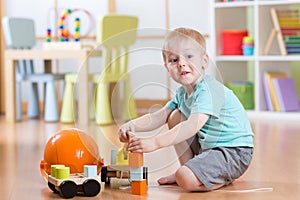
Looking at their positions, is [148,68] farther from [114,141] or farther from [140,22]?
[140,22]

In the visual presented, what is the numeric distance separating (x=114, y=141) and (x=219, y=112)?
1.02ft

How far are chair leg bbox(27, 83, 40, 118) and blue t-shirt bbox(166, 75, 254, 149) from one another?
2252mm

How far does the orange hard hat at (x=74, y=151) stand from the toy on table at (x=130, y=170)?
5 cm

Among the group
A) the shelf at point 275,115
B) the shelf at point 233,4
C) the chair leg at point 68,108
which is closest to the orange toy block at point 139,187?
the chair leg at point 68,108

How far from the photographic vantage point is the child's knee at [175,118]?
190 cm

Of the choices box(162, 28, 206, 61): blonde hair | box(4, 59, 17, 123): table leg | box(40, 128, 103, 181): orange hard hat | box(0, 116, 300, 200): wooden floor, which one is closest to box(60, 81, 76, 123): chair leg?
box(4, 59, 17, 123): table leg

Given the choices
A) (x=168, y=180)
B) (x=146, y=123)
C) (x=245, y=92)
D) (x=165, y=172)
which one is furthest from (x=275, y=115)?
(x=146, y=123)

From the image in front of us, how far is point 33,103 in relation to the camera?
A: 161 inches

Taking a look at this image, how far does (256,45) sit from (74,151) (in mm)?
2178

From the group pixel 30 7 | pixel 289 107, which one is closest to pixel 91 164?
pixel 289 107

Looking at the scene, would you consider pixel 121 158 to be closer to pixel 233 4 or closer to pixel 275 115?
pixel 275 115

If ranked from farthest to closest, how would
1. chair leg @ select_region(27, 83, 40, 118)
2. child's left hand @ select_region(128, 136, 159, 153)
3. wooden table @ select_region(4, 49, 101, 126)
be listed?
chair leg @ select_region(27, 83, 40, 118) < wooden table @ select_region(4, 49, 101, 126) < child's left hand @ select_region(128, 136, 159, 153)

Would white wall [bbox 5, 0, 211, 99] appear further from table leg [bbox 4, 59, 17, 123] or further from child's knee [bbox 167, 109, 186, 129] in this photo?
child's knee [bbox 167, 109, 186, 129]

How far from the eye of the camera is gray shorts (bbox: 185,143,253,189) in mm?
1835
